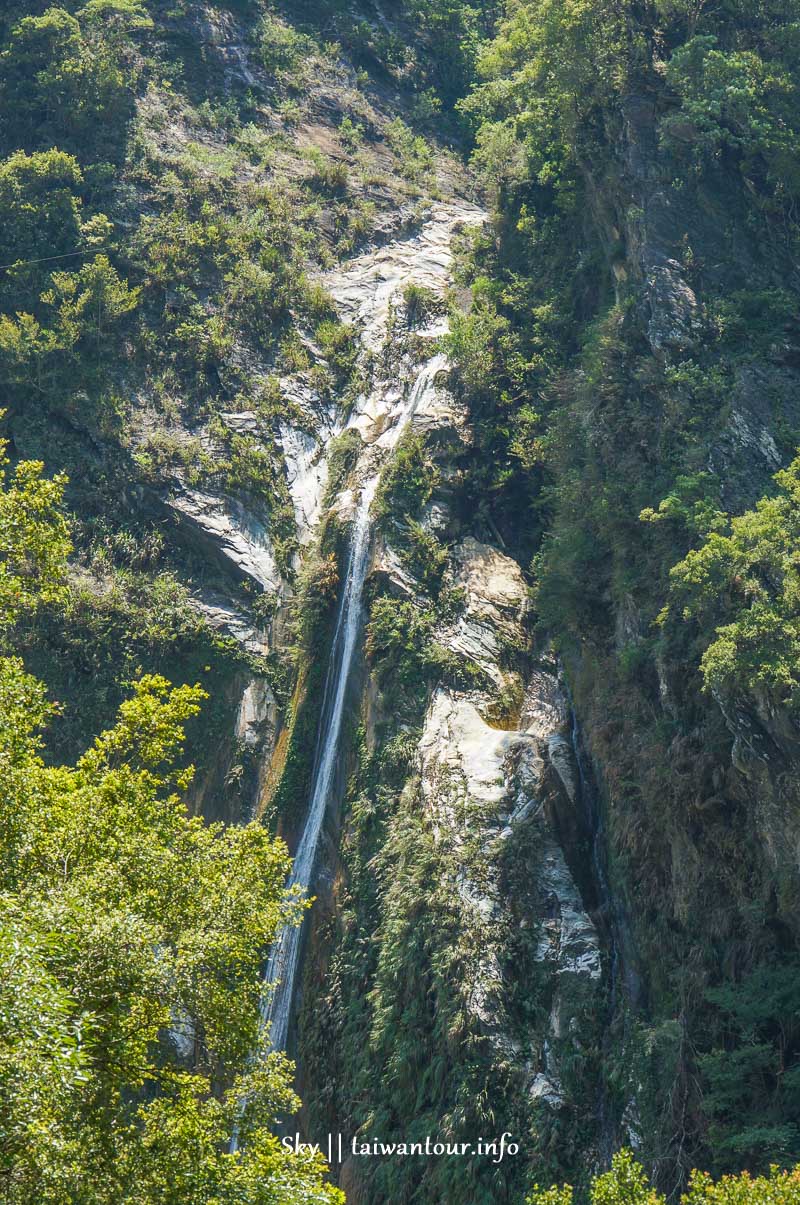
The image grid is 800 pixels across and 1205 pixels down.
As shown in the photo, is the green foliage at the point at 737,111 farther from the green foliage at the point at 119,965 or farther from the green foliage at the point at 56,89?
the green foliage at the point at 56,89

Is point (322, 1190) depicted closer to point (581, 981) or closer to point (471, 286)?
point (581, 981)

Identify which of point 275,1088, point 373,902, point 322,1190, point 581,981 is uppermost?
point 373,902

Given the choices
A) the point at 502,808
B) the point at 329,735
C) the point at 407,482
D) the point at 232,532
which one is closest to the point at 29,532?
the point at 502,808

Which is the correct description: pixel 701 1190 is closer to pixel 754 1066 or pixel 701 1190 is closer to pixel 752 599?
pixel 754 1066

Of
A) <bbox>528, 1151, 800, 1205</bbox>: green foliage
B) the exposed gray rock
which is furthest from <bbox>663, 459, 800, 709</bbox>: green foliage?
the exposed gray rock

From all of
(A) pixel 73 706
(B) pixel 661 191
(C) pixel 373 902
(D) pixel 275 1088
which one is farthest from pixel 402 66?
(D) pixel 275 1088
